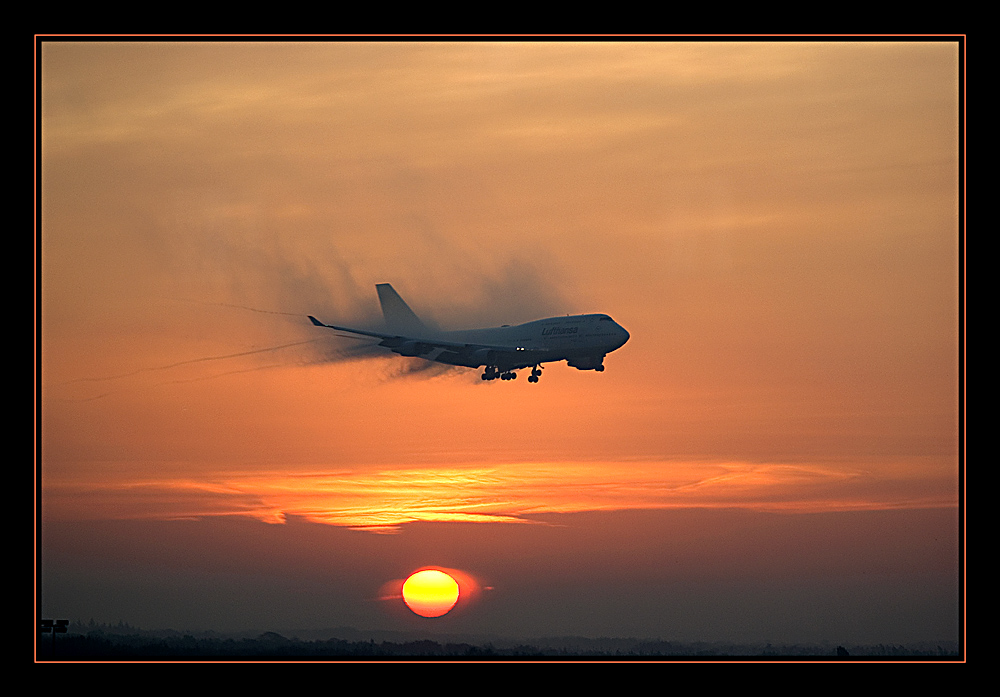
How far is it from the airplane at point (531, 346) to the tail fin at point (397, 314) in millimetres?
29941

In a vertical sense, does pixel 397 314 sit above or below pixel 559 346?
above

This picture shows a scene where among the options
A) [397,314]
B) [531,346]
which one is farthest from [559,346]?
[397,314]

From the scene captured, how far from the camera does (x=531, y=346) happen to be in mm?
125938

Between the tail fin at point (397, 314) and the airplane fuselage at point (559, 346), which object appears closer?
the airplane fuselage at point (559, 346)

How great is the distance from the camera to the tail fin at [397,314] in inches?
6309

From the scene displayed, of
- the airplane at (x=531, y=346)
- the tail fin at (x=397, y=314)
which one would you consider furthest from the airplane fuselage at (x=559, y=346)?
the tail fin at (x=397, y=314)

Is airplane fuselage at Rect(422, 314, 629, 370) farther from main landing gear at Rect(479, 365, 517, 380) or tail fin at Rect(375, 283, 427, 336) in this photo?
tail fin at Rect(375, 283, 427, 336)

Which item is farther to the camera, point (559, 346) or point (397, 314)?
point (397, 314)

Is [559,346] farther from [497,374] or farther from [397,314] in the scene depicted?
[397,314]

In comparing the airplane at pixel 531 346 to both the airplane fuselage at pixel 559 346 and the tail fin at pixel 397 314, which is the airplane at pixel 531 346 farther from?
the tail fin at pixel 397 314

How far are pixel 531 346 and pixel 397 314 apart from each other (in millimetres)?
40262
